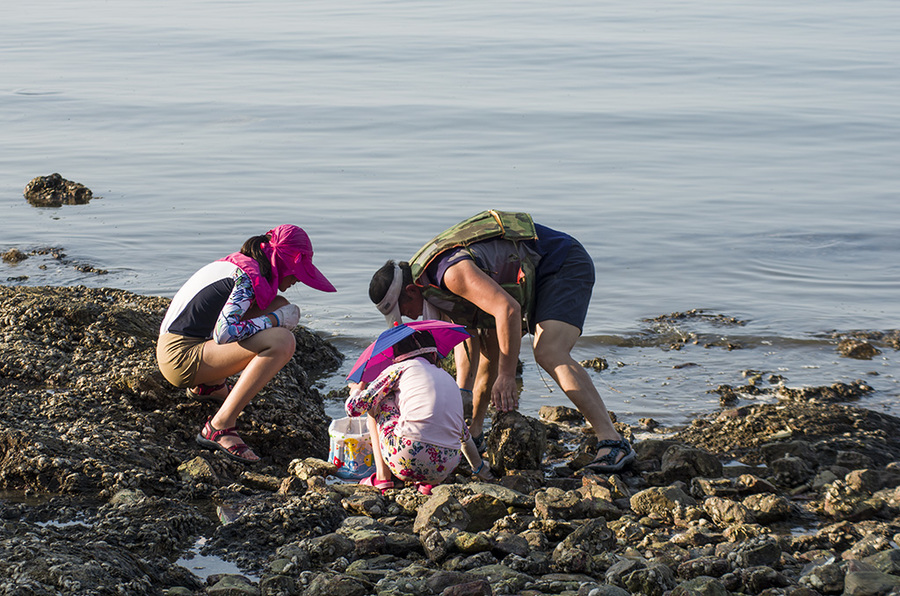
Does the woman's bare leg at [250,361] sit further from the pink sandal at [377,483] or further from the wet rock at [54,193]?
the wet rock at [54,193]

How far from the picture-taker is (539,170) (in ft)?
56.9

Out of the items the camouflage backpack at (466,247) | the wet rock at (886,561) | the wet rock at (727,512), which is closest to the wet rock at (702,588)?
the wet rock at (886,561)

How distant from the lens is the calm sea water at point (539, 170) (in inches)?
399

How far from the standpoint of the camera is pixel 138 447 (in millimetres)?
5559

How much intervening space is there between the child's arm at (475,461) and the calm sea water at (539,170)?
73.2 inches

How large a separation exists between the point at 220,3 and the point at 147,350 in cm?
6001

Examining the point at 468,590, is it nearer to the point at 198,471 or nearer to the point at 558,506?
the point at 558,506

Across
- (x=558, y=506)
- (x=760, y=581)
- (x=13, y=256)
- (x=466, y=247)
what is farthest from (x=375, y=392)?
(x=13, y=256)

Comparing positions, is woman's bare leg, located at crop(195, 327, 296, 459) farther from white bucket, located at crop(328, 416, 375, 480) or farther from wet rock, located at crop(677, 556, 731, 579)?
wet rock, located at crop(677, 556, 731, 579)

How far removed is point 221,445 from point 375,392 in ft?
3.68

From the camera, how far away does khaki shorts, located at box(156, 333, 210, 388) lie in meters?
5.95

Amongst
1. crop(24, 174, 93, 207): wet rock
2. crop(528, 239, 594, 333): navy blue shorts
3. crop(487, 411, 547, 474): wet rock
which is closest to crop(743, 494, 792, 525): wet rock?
crop(487, 411, 547, 474): wet rock

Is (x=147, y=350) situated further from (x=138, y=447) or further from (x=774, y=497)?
(x=774, y=497)

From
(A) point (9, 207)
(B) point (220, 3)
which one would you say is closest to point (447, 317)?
(A) point (9, 207)
